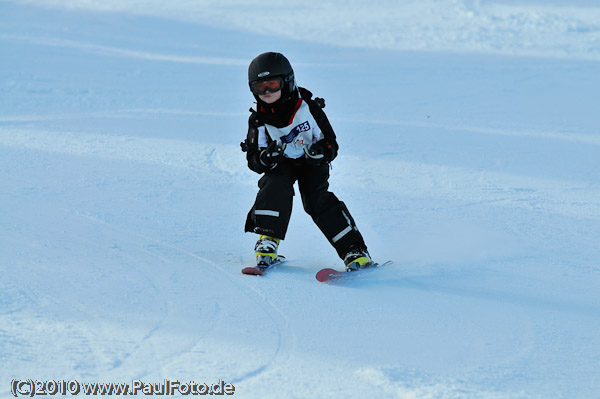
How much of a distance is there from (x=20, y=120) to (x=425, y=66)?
675cm

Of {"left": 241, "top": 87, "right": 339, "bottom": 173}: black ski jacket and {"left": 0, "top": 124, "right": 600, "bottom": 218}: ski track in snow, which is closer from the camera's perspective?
{"left": 241, "top": 87, "right": 339, "bottom": 173}: black ski jacket

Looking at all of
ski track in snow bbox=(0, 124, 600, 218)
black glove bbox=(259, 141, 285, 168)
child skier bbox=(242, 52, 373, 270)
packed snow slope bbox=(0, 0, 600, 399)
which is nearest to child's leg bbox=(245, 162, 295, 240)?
child skier bbox=(242, 52, 373, 270)

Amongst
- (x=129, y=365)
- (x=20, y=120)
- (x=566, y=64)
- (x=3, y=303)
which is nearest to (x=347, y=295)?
(x=129, y=365)

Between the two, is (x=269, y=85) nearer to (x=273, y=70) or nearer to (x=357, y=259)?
(x=273, y=70)

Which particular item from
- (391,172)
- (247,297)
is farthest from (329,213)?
(391,172)

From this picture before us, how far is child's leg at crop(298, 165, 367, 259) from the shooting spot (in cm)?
408

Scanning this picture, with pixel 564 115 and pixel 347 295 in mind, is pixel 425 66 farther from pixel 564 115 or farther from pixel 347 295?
pixel 347 295

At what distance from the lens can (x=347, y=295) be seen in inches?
141

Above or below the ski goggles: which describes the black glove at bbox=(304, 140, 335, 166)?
below

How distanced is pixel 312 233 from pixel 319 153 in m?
1.13

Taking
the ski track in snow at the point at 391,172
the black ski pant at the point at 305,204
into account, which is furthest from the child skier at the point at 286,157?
the ski track in snow at the point at 391,172

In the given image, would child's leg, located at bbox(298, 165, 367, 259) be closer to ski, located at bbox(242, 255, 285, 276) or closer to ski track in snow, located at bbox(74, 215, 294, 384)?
ski, located at bbox(242, 255, 285, 276)

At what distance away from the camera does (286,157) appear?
162 inches

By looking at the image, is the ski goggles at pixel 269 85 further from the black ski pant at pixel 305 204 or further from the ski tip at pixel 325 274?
the ski tip at pixel 325 274
